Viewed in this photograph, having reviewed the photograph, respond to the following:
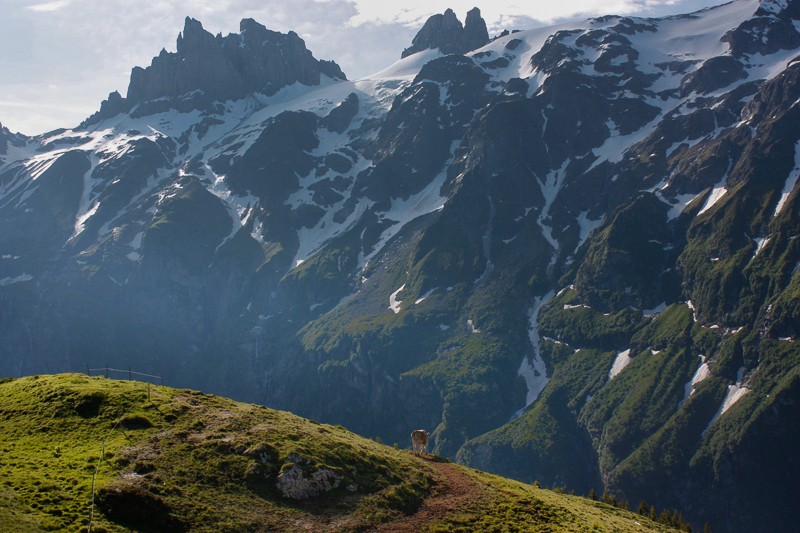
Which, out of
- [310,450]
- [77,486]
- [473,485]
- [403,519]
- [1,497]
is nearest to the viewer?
[1,497]

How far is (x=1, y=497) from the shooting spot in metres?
57.3

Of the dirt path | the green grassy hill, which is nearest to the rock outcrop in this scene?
the green grassy hill

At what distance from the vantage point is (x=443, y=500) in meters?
73.8

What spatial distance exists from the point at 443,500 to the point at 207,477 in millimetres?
22117

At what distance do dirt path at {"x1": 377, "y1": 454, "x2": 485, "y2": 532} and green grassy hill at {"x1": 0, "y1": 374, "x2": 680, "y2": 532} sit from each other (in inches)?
7.2

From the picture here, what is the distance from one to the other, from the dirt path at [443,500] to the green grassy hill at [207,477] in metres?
0.18

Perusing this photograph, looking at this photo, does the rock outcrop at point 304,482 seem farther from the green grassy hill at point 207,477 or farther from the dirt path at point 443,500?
the dirt path at point 443,500

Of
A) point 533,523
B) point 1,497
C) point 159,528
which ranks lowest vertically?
point 533,523

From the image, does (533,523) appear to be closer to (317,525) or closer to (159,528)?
(317,525)

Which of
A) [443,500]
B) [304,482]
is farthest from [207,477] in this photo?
[443,500]

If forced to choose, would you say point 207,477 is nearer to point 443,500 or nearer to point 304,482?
point 304,482

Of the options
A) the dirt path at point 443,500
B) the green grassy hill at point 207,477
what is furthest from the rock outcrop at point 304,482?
the dirt path at point 443,500

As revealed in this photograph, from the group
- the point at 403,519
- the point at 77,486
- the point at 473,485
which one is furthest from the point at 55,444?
the point at 473,485

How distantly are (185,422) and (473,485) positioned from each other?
2986cm
